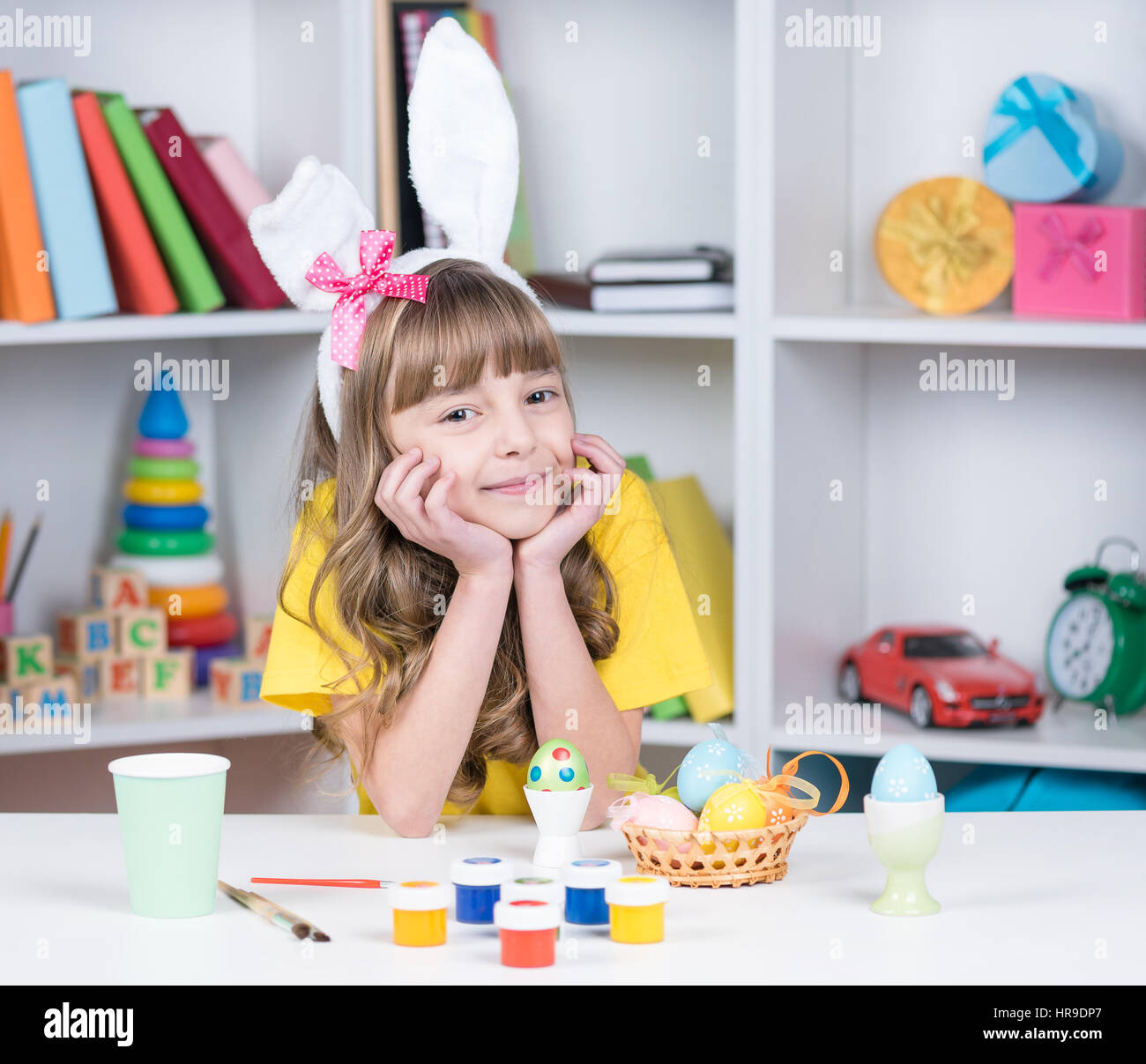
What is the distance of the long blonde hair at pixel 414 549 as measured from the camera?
1284 millimetres

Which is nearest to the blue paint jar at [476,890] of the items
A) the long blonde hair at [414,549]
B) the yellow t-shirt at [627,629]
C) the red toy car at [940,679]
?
the long blonde hair at [414,549]

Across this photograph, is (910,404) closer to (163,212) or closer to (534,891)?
(163,212)

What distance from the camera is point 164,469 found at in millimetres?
2121

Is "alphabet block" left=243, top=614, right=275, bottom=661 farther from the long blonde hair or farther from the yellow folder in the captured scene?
the long blonde hair

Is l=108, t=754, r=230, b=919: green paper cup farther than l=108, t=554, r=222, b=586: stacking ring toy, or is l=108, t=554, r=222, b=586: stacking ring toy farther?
l=108, t=554, r=222, b=586: stacking ring toy

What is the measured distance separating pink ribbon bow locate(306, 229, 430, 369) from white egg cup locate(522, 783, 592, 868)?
0.48 metres

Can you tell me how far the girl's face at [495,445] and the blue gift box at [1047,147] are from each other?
34.0 inches

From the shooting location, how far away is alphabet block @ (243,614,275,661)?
84.3 inches

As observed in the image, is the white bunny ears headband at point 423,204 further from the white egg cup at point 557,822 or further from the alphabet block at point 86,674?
the alphabet block at point 86,674

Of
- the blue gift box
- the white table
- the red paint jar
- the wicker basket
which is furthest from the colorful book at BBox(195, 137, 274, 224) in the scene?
the red paint jar

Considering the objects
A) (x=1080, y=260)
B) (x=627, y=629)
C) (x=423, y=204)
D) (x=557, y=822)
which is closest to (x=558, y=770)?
(x=557, y=822)

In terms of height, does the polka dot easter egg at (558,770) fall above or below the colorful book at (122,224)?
below

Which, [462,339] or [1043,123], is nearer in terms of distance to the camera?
[462,339]

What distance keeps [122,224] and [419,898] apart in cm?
130
